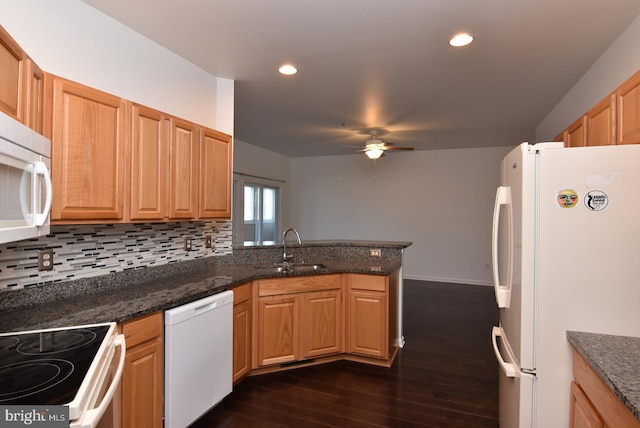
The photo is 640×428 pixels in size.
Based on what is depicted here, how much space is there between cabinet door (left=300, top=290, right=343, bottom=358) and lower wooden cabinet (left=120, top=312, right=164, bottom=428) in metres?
1.29

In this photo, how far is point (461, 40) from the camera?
243cm

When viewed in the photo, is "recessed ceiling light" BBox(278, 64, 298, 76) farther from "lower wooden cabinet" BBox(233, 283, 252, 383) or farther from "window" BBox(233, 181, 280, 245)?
"window" BBox(233, 181, 280, 245)

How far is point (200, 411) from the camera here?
7.06 feet

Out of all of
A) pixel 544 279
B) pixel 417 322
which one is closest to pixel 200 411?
pixel 544 279

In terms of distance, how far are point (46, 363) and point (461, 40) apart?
9.53ft

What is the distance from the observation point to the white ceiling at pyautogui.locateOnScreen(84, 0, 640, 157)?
6.83ft

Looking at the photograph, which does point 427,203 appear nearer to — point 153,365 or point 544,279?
point 544,279

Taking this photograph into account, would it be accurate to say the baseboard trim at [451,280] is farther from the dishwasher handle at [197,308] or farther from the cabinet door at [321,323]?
the dishwasher handle at [197,308]

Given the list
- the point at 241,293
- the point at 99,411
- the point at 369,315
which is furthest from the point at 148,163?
the point at 369,315

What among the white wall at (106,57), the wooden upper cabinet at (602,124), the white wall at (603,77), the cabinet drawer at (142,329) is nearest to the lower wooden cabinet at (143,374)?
the cabinet drawer at (142,329)

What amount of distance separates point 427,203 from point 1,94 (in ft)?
21.2

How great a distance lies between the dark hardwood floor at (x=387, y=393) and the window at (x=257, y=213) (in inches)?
134

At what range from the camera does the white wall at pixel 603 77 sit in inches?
86.7

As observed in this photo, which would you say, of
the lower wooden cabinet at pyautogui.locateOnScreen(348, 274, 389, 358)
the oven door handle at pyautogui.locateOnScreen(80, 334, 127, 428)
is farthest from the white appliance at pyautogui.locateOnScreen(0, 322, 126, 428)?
the lower wooden cabinet at pyautogui.locateOnScreen(348, 274, 389, 358)
